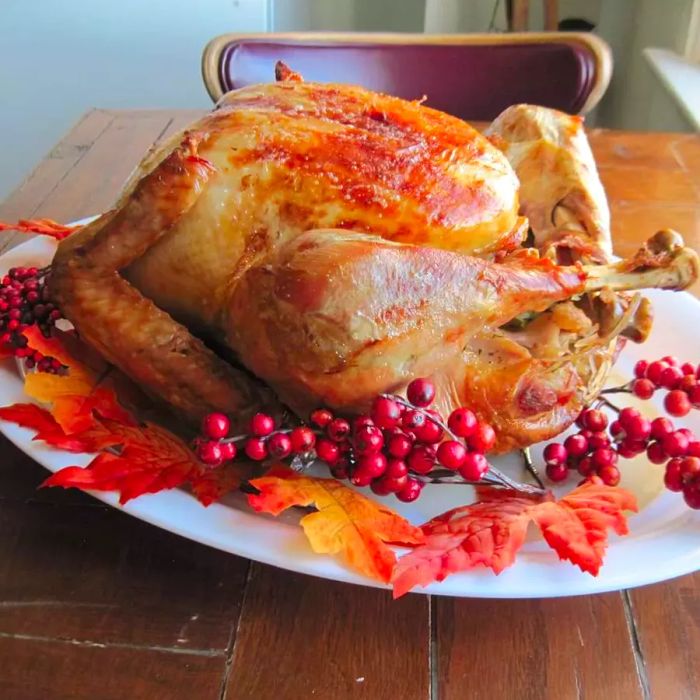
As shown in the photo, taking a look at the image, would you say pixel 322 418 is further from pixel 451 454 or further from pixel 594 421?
pixel 594 421

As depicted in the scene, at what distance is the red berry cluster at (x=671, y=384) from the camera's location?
67 centimetres

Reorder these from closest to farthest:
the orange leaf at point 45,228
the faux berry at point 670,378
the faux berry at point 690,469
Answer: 1. the faux berry at point 690,469
2. the faux berry at point 670,378
3. the orange leaf at point 45,228

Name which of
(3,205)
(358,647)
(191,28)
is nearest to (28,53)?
(191,28)

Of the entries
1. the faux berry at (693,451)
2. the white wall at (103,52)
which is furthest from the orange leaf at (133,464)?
the white wall at (103,52)

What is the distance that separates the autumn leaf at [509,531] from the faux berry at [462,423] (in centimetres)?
5

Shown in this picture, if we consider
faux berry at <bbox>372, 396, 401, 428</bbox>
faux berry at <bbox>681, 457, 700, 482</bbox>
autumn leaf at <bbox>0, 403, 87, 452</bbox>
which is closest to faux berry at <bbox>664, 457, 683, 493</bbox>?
faux berry at <bbox>681, 457, 700, 482</bbox>

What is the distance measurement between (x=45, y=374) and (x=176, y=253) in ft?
0.47

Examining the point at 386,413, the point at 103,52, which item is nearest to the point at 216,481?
the point at 386,413

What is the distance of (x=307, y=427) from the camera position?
58 cm

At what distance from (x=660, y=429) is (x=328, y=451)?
0.26 m

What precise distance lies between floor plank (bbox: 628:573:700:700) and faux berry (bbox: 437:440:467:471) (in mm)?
160

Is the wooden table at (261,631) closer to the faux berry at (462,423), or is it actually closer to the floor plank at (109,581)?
the floor plank at (109,581)

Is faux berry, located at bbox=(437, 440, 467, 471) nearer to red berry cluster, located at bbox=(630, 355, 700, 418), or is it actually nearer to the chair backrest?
red berry cluster, located at bbox=(630, 355, 700, 418)

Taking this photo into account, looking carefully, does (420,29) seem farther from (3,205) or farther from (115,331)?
(115,331)
